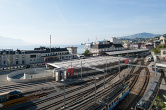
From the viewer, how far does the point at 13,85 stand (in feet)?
75.5

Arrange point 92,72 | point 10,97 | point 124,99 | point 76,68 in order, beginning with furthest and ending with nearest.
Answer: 1. point 92,72
2. point 76,68
3. point 124,99
4. point 10,97

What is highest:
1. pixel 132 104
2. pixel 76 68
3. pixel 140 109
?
pixel 76 68

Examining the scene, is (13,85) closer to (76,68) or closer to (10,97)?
(10,97)

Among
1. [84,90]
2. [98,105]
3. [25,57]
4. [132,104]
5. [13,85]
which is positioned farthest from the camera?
[25,57]

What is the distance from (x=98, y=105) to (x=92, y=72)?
2124cm

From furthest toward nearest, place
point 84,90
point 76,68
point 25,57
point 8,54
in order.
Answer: point 25,57, point 8,54, point 76,68, point 84,90

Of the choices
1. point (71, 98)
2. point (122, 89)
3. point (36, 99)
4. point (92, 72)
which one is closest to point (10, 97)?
point (36, 99)

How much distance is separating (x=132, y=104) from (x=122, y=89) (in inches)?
97.6

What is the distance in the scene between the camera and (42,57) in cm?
5009

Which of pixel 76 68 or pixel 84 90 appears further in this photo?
pixel 76 68

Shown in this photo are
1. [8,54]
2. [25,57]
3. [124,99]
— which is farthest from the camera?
[25,57]

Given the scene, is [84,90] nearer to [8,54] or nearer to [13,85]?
[13,85]

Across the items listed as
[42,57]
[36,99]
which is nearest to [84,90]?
[36,99]

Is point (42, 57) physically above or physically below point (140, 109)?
above
